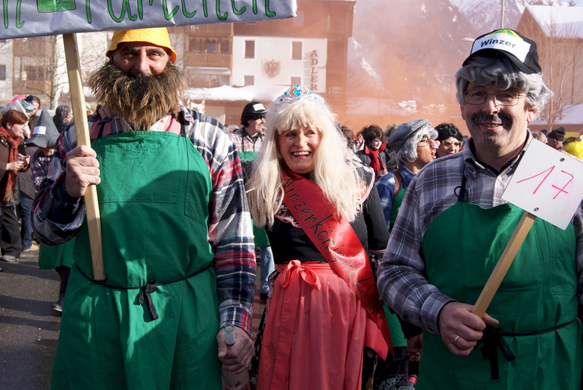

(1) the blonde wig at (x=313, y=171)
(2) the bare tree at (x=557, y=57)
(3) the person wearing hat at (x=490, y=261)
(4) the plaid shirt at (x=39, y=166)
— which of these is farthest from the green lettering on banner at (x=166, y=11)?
(2) the bare tree at (x=557, y=57)

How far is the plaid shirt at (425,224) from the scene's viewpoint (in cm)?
186

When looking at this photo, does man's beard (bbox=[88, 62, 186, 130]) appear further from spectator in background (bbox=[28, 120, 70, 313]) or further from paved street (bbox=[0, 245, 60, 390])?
paved street (bbox=[0, 245, 60, 390])

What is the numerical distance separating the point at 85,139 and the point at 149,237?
0.40 m

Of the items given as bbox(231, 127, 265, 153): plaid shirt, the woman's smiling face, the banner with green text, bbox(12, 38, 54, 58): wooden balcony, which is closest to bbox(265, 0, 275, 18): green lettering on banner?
the banner with green text

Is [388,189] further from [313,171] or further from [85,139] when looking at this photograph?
[85,139]

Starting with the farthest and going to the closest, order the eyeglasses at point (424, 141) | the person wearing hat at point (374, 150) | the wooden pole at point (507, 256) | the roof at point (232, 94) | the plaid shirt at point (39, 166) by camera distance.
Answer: the roof at point (232, 94) → the person wearing hat at point (374, 150) → the plaid shirt at point (39, 166) → the eyeglasses at point (424, 141) → the wooden pole at point (507, 256)

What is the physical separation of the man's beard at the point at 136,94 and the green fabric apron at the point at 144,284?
0.28ft

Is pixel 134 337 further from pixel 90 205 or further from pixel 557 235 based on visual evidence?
pixel 557 235

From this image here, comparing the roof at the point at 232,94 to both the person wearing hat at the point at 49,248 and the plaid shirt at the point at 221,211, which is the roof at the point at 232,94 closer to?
the person wearing hat at the point at 49,248

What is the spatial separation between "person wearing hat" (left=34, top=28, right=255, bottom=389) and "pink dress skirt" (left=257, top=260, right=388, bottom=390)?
1.89 feet

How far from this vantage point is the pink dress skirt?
2580 millimetres

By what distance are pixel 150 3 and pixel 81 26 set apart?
0.24 meters

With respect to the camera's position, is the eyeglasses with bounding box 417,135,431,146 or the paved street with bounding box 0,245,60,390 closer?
the paved street with bounding box 0,245,60,390

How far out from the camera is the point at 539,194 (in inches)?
65.5
